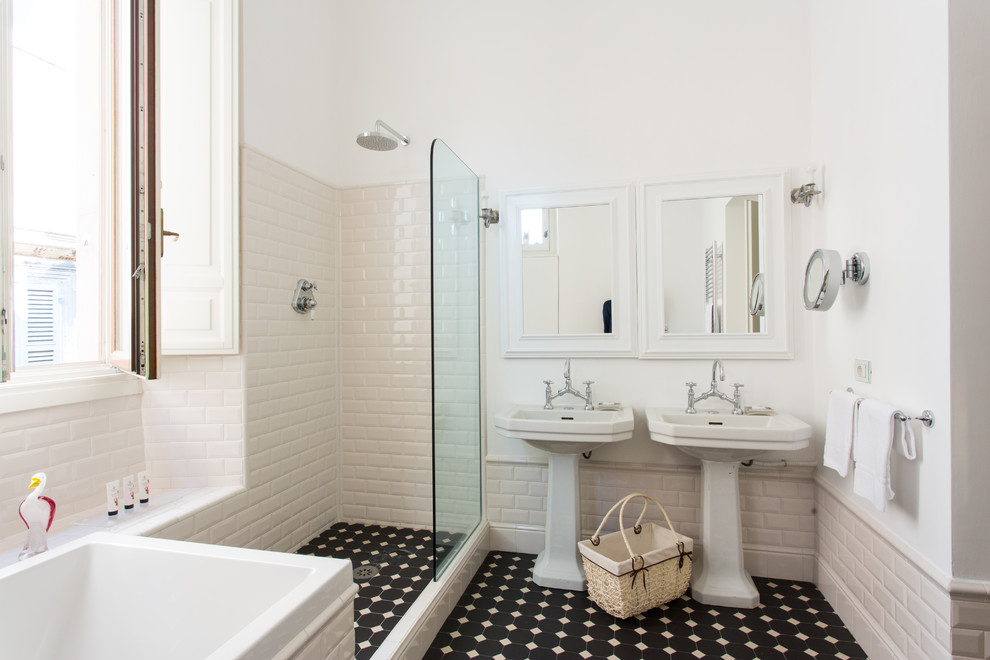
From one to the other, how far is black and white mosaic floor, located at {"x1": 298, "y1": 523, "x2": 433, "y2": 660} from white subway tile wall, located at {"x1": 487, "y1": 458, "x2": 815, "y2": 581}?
50 cm

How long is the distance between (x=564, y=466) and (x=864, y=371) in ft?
4.45

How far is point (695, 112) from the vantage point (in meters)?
2.67

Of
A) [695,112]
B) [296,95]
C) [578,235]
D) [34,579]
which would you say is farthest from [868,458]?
[296,95]

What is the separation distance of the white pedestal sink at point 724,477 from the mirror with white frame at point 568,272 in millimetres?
598

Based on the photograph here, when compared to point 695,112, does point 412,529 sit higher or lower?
lower

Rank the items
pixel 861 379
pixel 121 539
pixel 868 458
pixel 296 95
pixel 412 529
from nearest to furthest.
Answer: pixel 121 539
pixel 868 458
pixel 861 379
pixel 296 95
pixel 412 529

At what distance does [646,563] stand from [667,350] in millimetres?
1065

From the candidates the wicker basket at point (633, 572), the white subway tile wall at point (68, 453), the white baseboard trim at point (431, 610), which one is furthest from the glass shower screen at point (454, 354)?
the white subway tile wall at point (68, 453)

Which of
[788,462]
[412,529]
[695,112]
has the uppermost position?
[695,112]

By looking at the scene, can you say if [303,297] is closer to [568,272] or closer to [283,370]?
[283,370]

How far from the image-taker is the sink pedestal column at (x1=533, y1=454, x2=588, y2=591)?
8.27 feet

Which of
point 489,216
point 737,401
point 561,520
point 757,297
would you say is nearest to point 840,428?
point 737,401

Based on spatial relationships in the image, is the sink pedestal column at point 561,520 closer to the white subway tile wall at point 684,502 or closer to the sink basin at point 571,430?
the sink basin at point 571,430

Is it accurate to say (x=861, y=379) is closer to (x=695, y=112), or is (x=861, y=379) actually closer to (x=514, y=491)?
(x=695, y=112)
